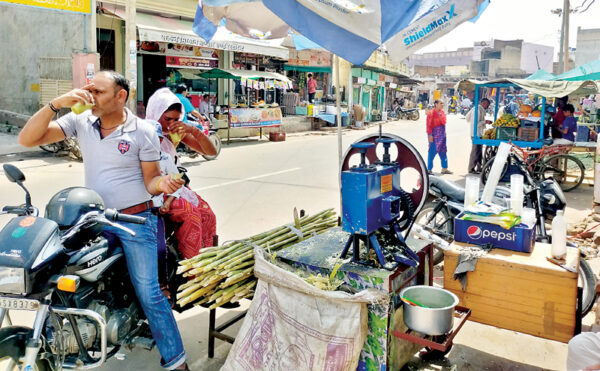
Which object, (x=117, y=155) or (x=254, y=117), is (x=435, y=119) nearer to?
(x=254, y=117)

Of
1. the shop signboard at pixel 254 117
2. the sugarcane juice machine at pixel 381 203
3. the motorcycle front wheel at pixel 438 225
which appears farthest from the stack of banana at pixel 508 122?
the sugarcane juice machine at pixel 381 203

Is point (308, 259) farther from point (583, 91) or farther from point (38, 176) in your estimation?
point (583, 91)

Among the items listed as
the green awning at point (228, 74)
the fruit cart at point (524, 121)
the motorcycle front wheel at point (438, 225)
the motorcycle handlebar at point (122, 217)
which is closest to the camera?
the motorcycle handlebar at point (122, 217)

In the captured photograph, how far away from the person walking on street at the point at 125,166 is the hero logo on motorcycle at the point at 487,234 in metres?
2.23

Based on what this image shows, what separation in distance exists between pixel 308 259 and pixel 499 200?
8.86 ft

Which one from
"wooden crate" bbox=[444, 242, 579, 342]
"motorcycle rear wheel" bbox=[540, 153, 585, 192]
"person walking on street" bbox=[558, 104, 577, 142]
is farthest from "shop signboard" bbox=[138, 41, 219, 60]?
"wooden crate" bbox=[444, 242, 579, 342]

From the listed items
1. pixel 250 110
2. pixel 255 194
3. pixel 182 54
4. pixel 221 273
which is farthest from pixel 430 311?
pixel 182 54

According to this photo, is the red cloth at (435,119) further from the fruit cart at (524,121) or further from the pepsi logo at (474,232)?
the pepsi logo at (474,232)

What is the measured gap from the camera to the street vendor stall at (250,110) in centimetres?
1628

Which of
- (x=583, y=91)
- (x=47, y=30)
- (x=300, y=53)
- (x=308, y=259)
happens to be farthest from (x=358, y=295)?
(x=300, y=53)

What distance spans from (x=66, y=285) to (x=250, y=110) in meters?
14.7

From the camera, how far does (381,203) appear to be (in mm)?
2902

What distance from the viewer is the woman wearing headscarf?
3.56 metres

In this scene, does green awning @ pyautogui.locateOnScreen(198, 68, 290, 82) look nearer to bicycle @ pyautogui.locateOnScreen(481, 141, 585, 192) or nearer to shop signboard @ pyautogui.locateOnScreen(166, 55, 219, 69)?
shop signboard @ pyautogui.locateOnScreen(166, 55, 219, 69)
